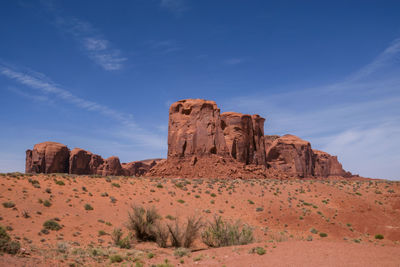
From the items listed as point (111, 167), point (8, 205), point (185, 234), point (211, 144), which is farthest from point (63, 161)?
point (185, 234)

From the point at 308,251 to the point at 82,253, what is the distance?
8.27 meters

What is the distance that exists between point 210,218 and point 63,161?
196 feet

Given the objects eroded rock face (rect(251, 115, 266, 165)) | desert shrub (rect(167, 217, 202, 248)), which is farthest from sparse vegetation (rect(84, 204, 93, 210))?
eroded rock face (rect(251, 115, 266, 165))

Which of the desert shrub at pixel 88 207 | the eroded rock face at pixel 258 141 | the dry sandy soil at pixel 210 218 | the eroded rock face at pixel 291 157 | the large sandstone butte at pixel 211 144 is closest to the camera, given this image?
the dry sandy soil at pixel 210 218

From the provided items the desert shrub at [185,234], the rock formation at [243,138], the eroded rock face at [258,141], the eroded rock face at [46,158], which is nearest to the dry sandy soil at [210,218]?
the desert shrub at [185,234]

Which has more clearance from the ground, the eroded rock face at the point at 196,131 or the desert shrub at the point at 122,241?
the eroded rock face at the point at 196,131

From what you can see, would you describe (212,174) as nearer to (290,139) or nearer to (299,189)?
(299,189)

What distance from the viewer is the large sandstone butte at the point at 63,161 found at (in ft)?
→ 222

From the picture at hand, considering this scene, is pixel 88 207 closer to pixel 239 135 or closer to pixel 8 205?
pixel 8 205

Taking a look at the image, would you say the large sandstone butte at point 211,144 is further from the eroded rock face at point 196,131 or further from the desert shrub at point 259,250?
the desert shrub at point 259,250

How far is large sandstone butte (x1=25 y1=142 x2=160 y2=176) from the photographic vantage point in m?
67.6

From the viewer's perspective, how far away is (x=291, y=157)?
269 feet

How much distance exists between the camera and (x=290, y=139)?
8694 centimetres

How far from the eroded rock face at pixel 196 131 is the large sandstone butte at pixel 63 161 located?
35148 millimetres
